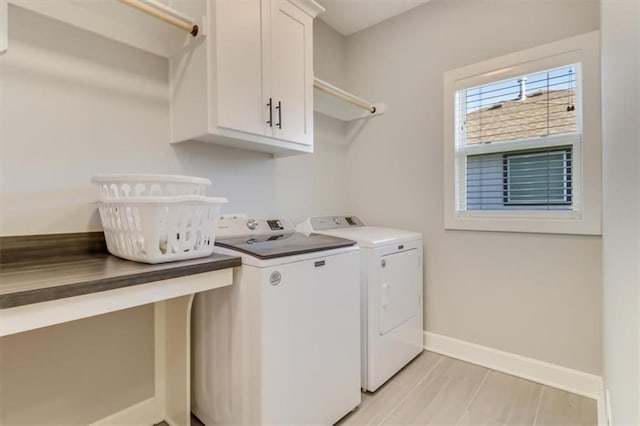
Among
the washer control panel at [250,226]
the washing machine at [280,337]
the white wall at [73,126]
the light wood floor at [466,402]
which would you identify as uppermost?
the white wall at [73,126]

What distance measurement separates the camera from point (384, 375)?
6.27 feet

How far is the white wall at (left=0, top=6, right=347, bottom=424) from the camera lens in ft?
4.03

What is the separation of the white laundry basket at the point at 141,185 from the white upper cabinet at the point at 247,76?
33 centimetres

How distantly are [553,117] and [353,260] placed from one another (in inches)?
59.9

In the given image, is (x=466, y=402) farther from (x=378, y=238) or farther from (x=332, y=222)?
(x=332, y=222)

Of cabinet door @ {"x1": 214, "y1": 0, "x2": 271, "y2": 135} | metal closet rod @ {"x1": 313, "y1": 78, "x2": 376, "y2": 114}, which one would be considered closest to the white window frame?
metal closet rod @ {"x1": 313, "y1": 78, "x2": 376, "y2": 114}

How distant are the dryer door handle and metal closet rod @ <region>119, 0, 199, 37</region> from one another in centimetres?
165

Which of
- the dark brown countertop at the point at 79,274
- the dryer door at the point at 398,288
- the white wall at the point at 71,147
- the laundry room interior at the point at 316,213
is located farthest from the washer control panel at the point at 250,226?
the dryer door at the point at 398,288

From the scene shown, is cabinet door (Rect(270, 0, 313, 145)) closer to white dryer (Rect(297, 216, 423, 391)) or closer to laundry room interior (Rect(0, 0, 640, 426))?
laundry room interior (Rect(0, 0, 640, 426))

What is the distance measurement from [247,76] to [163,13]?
0.42 metres

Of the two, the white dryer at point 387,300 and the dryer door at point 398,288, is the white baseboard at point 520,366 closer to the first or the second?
the white dryer at point 387,300

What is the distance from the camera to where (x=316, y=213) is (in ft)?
8.52

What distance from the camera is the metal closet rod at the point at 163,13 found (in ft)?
4.10

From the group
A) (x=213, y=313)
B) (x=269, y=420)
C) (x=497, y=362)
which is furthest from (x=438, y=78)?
(x=269, y=420)
